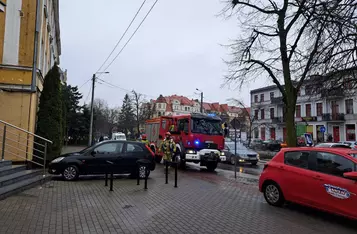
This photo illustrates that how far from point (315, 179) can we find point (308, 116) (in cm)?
5046

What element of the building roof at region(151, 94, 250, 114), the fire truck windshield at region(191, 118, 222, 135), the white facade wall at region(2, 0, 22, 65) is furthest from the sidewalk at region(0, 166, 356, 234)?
the building roof at region(151, 94, 250, 114)

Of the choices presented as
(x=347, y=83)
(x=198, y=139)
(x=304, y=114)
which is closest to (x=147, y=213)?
(x=198, y=139)

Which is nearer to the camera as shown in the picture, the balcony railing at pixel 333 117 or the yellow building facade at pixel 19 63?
→ the yellow building facade at pixel 19 63

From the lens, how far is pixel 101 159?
37.1ft

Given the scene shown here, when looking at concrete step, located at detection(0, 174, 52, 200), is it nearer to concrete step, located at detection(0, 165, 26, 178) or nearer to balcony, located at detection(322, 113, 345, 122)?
concrete step, located at detection(0, 165, 26, 178)

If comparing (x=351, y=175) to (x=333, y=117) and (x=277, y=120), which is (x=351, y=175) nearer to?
(x=333, y=117)

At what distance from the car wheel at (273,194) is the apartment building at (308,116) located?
30.8 meters

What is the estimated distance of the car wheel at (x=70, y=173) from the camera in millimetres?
10758

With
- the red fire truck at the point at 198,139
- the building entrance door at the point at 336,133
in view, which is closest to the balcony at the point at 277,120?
the building entrance door at the point at 336,133

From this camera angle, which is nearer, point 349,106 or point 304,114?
point 349,106

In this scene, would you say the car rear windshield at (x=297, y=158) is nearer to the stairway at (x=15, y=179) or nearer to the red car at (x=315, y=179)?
the red car at (x=315, y=179)

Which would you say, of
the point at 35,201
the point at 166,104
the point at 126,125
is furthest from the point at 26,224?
the point at 166,104

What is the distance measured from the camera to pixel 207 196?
28.9 feet

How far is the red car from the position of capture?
19.8 ft
